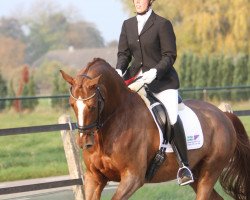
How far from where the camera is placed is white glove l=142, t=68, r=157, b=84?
7098mm

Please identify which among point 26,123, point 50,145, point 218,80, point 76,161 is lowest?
point 218,80

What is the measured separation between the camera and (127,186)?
6660mm

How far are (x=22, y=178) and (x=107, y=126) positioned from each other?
23.4 ft

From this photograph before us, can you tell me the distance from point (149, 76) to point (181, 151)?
2.85ft

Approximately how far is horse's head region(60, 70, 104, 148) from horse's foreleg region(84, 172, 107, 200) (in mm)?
778

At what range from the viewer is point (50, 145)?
17.3 m

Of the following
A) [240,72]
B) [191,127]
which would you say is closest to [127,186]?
[191,127]

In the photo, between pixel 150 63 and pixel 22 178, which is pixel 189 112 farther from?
pixel 22 178

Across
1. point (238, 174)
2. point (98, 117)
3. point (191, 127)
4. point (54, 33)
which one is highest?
point (98, 117)

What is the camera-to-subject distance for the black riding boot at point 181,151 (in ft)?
24.2

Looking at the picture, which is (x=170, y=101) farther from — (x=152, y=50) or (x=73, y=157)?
(x=73, y=157)

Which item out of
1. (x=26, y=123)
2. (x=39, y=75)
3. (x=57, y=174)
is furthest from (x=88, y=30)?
(x=57, y=174)

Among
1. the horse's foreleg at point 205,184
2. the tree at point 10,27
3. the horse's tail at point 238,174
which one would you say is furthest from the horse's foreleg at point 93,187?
the tree at point 10,27

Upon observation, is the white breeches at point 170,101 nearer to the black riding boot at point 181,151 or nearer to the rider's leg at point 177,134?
the rider's leg at point 177,134
